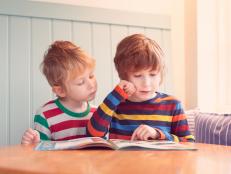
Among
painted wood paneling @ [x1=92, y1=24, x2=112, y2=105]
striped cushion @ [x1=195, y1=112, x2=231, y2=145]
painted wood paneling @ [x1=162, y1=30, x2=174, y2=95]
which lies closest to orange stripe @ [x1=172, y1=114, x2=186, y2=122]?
striped cushion @ [x1=195, y1=112, x2=231, y2=145]

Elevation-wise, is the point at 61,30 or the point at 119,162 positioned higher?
the point at 61,30

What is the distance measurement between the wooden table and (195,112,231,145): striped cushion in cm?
55

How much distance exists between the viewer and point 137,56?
1.29m

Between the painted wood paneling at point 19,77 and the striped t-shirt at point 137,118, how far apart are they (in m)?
0.59

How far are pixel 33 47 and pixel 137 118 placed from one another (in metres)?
0.75

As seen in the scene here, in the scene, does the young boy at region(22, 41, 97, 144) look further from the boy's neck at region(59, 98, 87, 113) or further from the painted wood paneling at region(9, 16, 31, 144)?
the painted wood paneling at region(9, 16, 31, 144)

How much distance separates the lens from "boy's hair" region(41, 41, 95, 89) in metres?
1.33

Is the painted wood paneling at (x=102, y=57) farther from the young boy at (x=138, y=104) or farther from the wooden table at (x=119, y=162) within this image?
the wooden table at (x=119, y=162)

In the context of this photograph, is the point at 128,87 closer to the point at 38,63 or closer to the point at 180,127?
the point at 180,127

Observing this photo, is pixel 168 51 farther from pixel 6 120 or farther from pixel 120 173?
pixel 120 173

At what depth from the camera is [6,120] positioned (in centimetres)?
177

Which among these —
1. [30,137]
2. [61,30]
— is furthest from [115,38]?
[30,137]

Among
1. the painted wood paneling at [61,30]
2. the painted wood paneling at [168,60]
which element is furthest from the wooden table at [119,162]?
the painted wood paneling at [168,60]

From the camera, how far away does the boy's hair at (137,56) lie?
1280 millimetres
